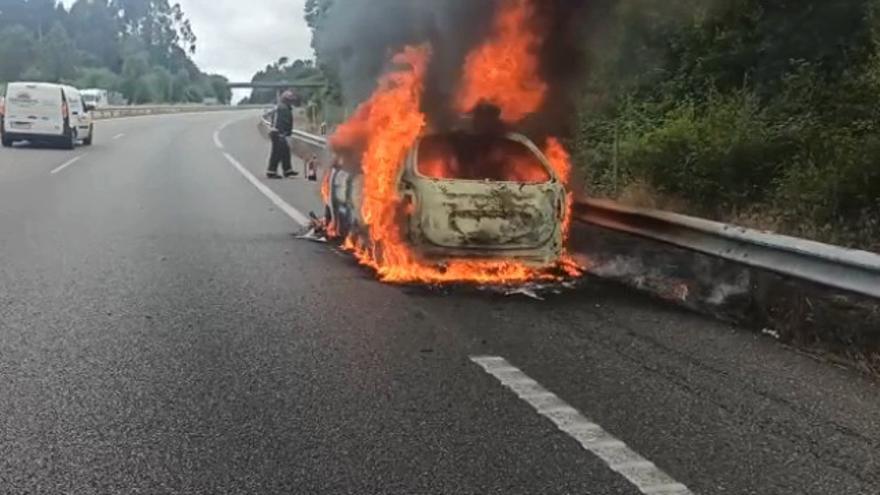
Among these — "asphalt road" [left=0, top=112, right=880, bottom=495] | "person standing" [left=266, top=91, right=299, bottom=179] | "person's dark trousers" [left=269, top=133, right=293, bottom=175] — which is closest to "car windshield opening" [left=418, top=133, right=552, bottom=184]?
"asphalt road" [left=0, top=112, right=880, bottom=495]

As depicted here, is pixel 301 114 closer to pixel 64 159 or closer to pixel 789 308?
pixel 64 159

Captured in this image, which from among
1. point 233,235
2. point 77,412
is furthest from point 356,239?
point 77,412

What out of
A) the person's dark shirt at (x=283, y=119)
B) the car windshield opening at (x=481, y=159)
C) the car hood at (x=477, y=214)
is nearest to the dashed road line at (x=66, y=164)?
the person's dark shirt at (x=283, y=119)

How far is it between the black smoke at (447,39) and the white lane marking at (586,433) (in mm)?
4096

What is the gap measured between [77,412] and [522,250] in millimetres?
4223

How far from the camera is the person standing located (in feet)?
62.6

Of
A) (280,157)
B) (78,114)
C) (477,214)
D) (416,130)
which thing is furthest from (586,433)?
(78,114)

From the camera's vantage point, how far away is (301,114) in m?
40.9

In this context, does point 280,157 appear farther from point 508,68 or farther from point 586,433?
point 586,433

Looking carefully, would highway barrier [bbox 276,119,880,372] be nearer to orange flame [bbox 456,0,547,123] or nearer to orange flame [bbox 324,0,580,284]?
orange flame [bbox 324,0,580,284]

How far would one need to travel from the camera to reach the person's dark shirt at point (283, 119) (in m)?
19.0

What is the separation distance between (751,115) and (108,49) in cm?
15649

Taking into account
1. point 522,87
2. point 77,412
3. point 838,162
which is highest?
point 522,87

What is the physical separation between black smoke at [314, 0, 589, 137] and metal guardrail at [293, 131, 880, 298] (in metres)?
1.47
